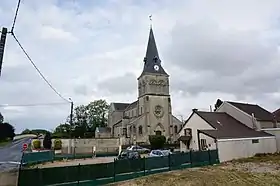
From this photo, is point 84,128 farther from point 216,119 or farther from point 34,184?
point 34,184

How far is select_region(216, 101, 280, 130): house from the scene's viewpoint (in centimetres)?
4166

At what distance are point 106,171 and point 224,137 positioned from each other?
18.2m

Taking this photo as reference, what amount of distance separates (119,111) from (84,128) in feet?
35.7

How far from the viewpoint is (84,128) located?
85188 mm

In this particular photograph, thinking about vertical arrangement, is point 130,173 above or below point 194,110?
below

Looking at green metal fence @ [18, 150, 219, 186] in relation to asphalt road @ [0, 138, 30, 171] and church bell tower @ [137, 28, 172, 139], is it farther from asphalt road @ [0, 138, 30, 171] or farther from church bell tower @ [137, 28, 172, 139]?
church bell tower @ [137, 28, 172, 139]

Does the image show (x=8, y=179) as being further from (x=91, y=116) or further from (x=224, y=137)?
(x=91, y=116)

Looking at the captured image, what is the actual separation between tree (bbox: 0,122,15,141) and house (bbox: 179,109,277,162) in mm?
59628

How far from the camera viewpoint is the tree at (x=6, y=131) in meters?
82.9

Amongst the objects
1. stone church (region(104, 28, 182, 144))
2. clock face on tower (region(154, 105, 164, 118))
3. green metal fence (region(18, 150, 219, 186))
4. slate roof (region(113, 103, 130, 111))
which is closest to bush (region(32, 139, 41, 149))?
stone church (region(104, 28, 182, 144))

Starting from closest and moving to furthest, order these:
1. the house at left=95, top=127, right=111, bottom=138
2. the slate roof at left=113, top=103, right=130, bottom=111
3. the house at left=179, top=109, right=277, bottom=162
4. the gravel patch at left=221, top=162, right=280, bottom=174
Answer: the gravel patch at left=221, top=162, right=280, bottom=174
the house at left=179, top=109, right=277, bottom=162
the house at left=95, top=127, right=111, bottom=138
the slate roof at left=113, top=103, right=130, bottom=111

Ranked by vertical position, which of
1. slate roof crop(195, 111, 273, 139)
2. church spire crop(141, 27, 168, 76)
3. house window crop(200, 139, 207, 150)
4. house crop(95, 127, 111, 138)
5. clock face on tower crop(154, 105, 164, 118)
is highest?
church spire crop(141, 27, 168, 76)

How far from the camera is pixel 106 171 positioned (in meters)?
17.7

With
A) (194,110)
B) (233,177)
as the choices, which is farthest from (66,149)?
(233,177)
